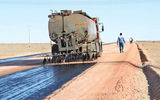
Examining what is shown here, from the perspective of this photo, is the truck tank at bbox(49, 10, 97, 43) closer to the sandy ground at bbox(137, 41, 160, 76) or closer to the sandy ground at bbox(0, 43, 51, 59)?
the sandy ground at bbox(137, 41, 160, 76)

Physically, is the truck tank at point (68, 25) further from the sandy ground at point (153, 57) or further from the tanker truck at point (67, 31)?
the sandy ground at point (153, 57)

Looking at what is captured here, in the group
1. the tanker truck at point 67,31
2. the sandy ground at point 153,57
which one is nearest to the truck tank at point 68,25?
the tanker truck at point 67,31

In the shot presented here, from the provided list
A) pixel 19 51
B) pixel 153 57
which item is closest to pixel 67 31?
pixel 153 57

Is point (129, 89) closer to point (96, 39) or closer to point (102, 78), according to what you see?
point (102, 78)

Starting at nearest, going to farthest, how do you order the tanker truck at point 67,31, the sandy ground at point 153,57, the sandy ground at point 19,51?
the sandy ground at point 153,57
the tanker truck at point 67,31
the sandy ground at point 19,51

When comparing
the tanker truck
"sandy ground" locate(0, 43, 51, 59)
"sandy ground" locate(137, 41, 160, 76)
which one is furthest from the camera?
"sandy ground" locate(0, 43, 51, 59)

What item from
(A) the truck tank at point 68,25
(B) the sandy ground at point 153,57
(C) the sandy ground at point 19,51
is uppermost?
(A) the truck tank at point 68,25

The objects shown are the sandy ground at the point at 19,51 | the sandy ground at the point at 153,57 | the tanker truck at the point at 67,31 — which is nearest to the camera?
the sandy ground at the point at 153,57

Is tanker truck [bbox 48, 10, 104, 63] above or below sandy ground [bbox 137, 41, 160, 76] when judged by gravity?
above

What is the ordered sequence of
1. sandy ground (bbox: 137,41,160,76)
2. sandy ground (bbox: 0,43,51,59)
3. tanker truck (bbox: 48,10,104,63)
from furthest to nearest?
sandy ground (bbox: 0,43,51,59) → tanker truck (bbox: 48,10,104,63) → sandy ground (bbox: 137,41,160,76)

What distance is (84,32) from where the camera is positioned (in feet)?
60.2

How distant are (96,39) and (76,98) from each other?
1595 centimetres

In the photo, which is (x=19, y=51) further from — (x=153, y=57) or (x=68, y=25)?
(x=68, y=25)

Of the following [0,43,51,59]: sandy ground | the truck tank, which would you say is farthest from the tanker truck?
[0,43,51,59]: sandy ground
